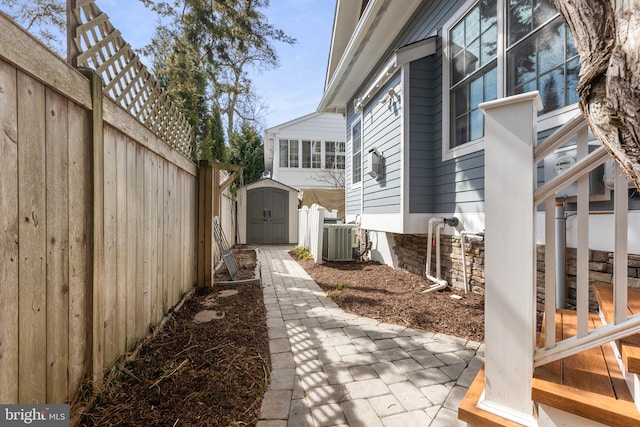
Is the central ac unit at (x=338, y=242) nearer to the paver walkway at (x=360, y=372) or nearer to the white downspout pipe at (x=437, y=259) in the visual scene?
the white downspout pipe at (x=437, y=259)

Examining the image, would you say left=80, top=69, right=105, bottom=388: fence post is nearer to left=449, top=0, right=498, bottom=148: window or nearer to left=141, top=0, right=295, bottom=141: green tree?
left=449, top=0, right=498, bottom=148: window

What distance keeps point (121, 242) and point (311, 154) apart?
12.5 m

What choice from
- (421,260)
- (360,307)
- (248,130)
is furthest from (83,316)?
(248,130)

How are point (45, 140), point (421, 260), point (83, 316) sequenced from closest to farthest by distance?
point (45, 140) → point (83, 316) → point (421, 260)

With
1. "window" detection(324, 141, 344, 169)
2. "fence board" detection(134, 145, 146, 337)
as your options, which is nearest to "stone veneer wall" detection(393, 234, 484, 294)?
"fence board" detection(134, 145, 146, 337)

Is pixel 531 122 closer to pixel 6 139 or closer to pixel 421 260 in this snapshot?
pixel 6 139

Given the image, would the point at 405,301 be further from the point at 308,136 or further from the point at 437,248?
the point at 308,136

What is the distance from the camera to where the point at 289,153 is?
14086 mm

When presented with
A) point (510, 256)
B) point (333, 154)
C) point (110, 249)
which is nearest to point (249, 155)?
point (333, 154)

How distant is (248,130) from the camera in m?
16.6

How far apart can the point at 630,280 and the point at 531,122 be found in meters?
2.03

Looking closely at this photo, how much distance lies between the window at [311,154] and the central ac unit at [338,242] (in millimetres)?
7603

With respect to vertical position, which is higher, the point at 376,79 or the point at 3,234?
the point at 376,79

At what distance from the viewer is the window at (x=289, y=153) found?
45.9ft
